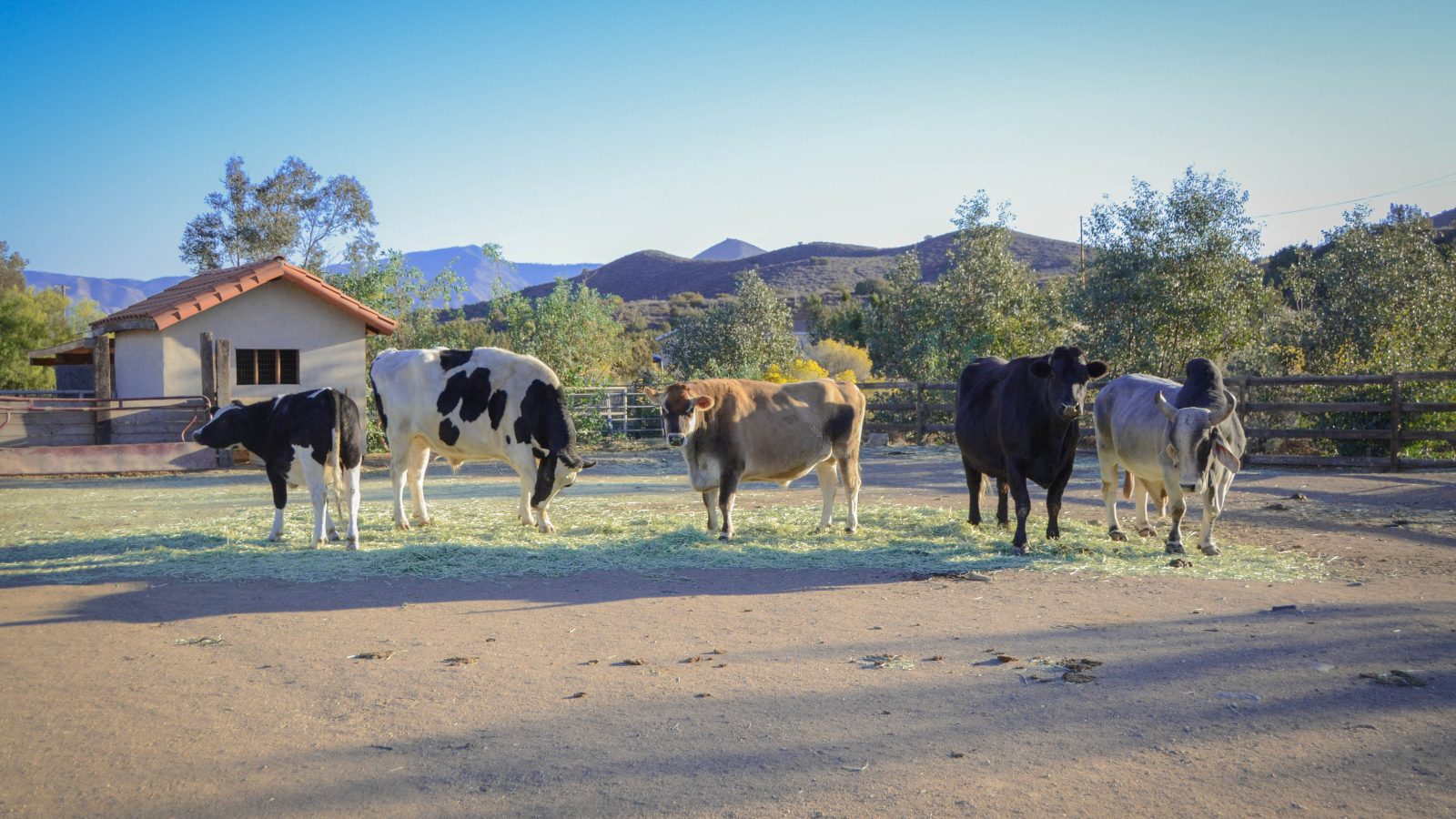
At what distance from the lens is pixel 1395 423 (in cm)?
1781

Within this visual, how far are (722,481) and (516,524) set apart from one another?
2902 millimetres

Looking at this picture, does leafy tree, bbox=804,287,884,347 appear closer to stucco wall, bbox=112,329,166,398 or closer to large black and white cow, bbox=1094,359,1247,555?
stucco wall, bbox=112,329,166,398

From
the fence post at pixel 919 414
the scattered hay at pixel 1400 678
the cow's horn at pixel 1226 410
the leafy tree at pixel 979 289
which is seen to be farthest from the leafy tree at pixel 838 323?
the scattered hay at pixel 1400 678

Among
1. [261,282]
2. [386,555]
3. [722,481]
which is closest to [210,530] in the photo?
[386,555]

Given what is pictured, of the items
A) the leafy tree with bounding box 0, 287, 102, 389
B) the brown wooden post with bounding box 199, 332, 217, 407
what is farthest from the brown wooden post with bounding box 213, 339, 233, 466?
the leafy tree with bounding box 0, 287, 102, 389

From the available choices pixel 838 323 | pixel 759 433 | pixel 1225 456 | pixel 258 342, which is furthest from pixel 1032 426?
pixel 838 323

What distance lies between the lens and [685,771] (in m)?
4.20

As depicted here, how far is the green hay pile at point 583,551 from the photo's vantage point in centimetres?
897

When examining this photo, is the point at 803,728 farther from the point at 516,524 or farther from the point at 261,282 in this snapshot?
the point at 261,282

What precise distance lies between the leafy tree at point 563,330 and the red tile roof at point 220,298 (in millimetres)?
6382

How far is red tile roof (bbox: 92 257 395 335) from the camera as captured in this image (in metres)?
21.3

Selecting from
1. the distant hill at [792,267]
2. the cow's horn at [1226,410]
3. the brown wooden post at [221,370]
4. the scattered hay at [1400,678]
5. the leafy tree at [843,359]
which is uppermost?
the distant hill at [792,267]

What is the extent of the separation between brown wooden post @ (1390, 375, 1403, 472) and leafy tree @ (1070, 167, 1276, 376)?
668 cm

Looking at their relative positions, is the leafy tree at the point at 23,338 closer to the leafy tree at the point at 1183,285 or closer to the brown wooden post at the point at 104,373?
the brown wooden post at the point at 104,373
